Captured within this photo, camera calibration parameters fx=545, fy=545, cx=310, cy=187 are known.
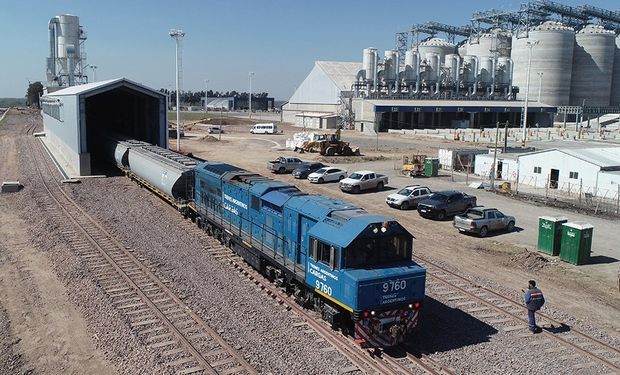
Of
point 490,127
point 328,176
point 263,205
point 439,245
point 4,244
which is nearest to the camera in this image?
point 263,205

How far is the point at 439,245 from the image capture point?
1006 inches

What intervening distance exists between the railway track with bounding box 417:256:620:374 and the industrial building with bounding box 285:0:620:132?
255ft

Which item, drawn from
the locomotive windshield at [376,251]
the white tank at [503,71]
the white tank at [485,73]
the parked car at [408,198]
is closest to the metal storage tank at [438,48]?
the white tank at [503,71]

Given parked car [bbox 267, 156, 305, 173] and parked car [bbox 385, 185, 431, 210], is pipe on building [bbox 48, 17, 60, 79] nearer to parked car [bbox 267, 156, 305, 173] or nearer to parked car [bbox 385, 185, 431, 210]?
parked car [bbox 267, 156, 305, 173]

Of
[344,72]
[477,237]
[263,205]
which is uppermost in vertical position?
[344,72]

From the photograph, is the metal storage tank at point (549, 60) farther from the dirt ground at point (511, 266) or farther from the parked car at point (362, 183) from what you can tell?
the parked car at point (362, 183)

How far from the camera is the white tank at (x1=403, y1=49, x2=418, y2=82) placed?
110 meters

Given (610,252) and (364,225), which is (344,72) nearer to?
(610,252)

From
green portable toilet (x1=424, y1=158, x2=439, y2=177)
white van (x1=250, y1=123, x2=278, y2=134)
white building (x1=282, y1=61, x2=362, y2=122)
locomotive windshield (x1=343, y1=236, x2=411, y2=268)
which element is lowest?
green portable toilet (x1=424, y1=158, x2=439, y2=177)

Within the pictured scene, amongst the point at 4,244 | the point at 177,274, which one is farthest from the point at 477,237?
the point at 4,244

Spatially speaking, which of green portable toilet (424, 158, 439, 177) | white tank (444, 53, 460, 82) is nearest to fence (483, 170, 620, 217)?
green portable toilet (424, 158, 439, 177)

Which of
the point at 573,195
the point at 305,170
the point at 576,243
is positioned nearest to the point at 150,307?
the point at 576,243

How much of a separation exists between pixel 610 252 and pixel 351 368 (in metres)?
17.4

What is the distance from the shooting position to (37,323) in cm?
1548
